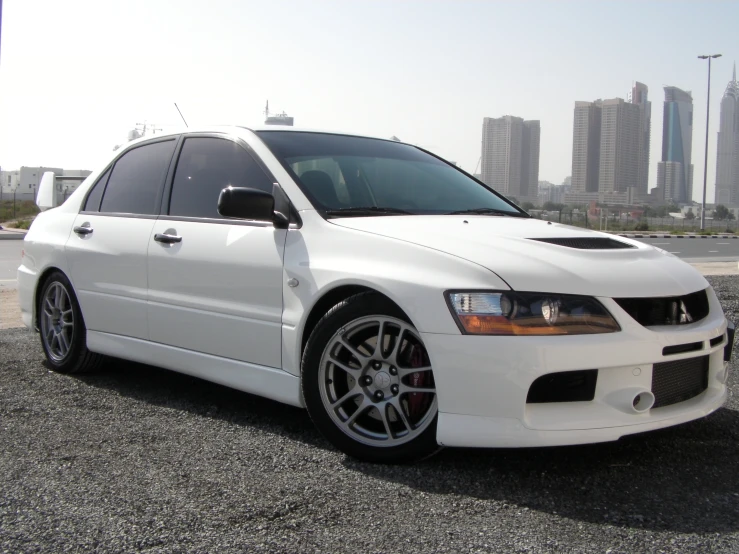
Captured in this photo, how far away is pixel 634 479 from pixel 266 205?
1964mm

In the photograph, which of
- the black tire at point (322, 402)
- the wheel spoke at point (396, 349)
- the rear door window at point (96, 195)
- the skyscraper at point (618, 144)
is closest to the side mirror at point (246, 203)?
the black tire at point (322, 402)

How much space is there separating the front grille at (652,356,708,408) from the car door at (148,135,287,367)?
1.66 meters

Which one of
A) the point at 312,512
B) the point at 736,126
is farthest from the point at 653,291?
the point at 736,126

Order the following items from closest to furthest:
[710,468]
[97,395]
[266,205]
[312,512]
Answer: [312,512]
[710,468]
[266,205]
[97,395]

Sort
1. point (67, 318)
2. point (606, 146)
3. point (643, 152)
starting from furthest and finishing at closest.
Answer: point (643, 152)
point (606, 146)
point (67, 318)

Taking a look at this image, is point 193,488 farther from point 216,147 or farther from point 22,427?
point 216,147

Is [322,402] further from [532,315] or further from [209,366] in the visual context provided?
[532,315]

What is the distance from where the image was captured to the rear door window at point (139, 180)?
4.77 meters

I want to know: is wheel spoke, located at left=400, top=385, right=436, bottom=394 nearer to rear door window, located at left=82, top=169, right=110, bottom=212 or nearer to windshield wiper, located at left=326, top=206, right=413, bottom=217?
windshield wiper, located at left=326, top=206, right=413, bottom=217

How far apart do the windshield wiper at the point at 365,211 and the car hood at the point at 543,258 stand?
0.28 ft

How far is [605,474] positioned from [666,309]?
71 cm

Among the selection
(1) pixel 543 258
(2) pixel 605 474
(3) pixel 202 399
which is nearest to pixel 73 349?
(3) pixel 202 399

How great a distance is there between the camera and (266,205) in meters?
3.77

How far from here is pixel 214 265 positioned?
4.10m
